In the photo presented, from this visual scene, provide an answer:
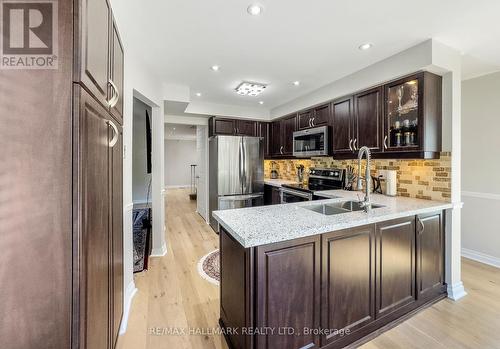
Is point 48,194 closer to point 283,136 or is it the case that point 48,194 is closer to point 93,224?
point 93,224

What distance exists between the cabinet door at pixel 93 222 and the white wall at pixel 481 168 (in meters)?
4.32

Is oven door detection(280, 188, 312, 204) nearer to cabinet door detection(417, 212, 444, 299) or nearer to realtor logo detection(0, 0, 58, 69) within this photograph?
cabinet door detection(417, 212, 444, 299)

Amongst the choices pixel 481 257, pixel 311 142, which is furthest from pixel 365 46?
pixel 481 257

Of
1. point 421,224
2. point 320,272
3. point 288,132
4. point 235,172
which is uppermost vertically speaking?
point 288,132

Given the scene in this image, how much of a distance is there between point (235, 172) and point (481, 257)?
383cm

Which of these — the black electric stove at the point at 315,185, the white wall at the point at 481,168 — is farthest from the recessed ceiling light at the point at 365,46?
the white wall at the point at 481,168

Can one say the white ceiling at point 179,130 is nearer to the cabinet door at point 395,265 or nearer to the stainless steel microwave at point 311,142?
the stainless steel microwave at point 311,142

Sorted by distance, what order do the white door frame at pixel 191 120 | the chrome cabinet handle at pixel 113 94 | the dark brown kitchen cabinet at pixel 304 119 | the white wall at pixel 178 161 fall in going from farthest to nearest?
the white wall at pixel 178 161 → the white door frame at pixel 191 120 → the dark brown kitchen cabinet at pixel 304 119 → the chrome cabinet handle at pixel 113 94

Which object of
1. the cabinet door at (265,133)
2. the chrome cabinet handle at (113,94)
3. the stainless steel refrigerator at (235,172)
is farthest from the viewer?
the cabinet door at (265,133)

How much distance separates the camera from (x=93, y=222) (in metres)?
1.00

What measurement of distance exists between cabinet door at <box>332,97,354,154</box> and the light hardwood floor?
76.9 inches

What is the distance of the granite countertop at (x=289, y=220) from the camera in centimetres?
136

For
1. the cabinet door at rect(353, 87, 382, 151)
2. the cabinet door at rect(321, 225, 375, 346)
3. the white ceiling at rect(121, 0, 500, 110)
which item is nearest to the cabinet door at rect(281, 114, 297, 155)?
the white ceiling at rect(121, 0, 500, 110)

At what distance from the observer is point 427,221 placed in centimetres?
218
